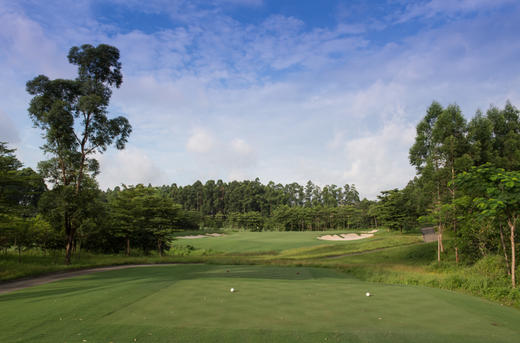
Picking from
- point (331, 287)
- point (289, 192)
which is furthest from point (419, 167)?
point (289, 192)

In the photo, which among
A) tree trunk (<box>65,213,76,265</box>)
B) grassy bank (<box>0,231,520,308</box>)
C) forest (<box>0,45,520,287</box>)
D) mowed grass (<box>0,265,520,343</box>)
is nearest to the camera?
mowed grass (<box>0,265,520,343</box>)

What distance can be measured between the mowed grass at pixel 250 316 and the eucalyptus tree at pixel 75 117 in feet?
48.9

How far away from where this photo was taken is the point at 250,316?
741 centimetres

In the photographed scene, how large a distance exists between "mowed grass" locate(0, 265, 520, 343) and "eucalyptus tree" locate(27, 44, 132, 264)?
14.9 m

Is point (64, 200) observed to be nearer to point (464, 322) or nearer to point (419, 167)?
point (464, 322)

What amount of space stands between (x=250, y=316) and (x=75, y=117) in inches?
918

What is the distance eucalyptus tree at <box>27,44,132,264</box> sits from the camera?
21734mm

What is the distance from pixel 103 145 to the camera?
24.6m

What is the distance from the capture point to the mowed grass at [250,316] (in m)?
6.14

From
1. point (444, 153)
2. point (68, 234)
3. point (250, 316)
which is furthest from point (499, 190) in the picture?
point (68, 234)

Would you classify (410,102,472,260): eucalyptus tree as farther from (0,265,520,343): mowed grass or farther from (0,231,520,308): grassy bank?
(0,265,520,343): mowed grass

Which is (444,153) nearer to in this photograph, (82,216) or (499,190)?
(499,190)

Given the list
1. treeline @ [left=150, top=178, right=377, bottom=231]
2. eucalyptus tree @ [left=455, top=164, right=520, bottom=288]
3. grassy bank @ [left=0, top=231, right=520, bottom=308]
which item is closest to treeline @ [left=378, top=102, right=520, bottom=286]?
grassy bank @ [left=0, top=231, right=520, bottom=308]

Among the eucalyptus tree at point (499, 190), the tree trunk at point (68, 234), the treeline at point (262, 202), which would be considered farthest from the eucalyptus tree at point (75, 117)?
the treeline at point (262, 202)
